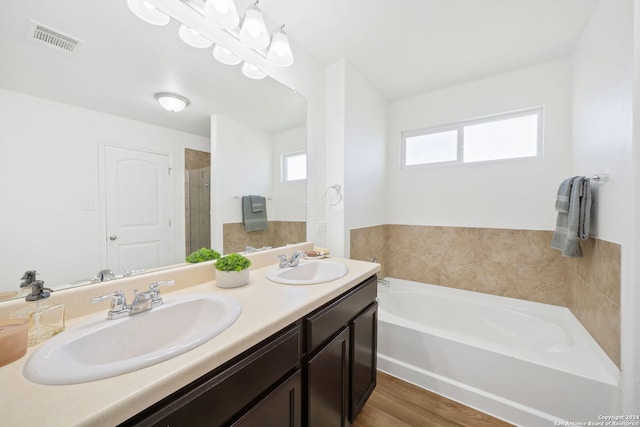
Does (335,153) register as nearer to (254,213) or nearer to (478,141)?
(254,213)

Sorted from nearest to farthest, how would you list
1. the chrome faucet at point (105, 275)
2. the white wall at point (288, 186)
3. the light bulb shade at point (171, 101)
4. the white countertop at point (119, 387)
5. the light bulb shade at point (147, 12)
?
the white countertop at point (119, 387) < the chrome faucet at point (105, 275) < the light bulb shade at point (147, 12) < the light bulb shade at point (171, 101) < the white wall at point (288, 186)

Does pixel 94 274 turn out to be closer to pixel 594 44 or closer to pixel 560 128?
pixel 594 44

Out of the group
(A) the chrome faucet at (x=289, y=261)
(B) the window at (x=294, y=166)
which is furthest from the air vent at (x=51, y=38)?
(A) the chrome faucet at (x=289, y=261)

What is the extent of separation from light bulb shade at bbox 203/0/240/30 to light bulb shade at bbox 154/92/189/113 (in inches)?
16.8

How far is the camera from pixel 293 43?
6.01ft

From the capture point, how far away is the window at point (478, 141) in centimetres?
220

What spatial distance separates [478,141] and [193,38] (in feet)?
8.34

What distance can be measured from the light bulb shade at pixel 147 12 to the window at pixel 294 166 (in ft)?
3.13

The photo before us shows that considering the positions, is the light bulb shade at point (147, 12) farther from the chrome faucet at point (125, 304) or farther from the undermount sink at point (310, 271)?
the undermount sink at point (310, 271)

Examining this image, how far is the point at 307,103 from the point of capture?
76.7 inches

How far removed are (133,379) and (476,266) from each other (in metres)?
2.68

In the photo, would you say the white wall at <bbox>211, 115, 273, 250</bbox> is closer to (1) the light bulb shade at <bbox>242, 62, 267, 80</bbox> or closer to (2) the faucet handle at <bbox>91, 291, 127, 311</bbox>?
(1) the light bulb shade at <bbox>242, 62, 267, 80</bbox>

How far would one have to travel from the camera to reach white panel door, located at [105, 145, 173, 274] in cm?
98

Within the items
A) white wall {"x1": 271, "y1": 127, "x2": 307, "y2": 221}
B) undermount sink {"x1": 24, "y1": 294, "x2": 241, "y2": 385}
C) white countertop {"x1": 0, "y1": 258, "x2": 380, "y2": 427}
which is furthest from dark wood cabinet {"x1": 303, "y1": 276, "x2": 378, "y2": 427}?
white wall {"x1": 271, "y1": 127, "x2": 307, "y2": 221}
